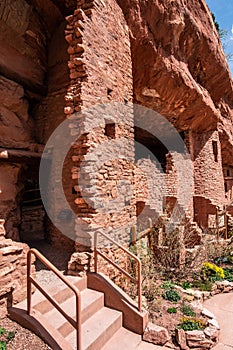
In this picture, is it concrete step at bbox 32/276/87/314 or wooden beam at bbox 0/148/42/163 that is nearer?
concrete step at bbox 32/276/87/314

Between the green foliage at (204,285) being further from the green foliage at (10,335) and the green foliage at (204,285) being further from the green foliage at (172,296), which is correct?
the green foliage at (10,335)

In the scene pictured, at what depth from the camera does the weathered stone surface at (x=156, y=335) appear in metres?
3.87

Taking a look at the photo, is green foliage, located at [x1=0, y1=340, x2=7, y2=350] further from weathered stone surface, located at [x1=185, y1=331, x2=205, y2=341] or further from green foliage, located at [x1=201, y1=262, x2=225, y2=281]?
green foliage, located at [x1=201, y1=262, x2=225, y2=281]

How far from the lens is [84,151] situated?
15.4 feet

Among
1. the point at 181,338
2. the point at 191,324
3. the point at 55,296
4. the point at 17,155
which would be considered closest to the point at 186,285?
the point at 191,324

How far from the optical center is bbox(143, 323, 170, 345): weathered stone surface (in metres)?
3.87

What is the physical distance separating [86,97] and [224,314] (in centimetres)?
539

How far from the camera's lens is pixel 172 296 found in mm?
5484

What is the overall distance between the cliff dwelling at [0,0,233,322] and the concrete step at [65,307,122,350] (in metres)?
1.12

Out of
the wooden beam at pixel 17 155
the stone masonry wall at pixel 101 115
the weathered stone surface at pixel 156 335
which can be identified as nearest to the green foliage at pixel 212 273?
the stone masonry wall at pixel 101 115

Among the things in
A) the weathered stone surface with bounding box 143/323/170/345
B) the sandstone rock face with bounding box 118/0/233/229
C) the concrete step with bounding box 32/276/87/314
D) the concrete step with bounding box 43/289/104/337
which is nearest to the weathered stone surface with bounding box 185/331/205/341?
the weathered stone surface with bounding box 143/323/170/345

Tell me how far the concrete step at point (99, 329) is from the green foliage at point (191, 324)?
118 centimetres

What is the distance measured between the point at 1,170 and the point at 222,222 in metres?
9.27

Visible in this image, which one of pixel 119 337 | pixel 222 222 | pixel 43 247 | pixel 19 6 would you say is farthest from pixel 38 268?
pixel 222 222
